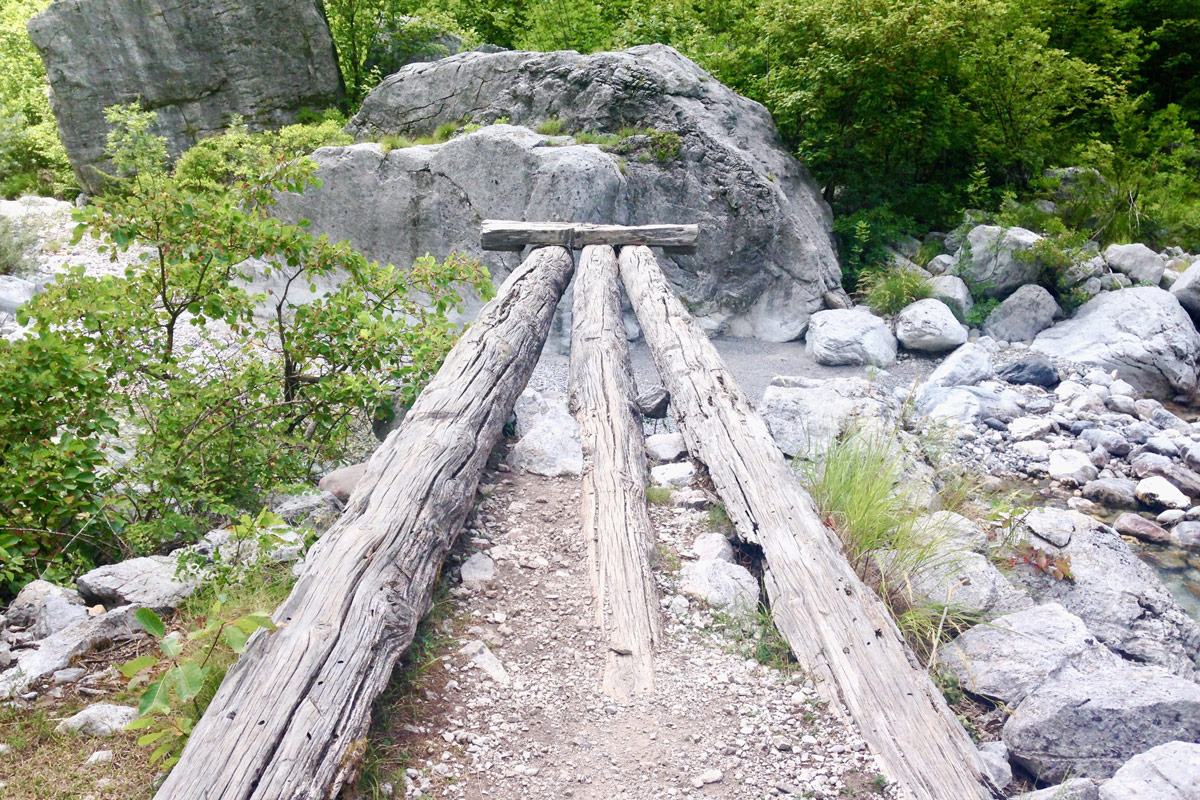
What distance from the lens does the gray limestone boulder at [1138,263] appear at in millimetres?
9227

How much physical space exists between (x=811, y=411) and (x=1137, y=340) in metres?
5.04

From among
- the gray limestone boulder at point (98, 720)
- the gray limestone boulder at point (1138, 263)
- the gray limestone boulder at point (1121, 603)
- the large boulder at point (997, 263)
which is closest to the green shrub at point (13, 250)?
the gray limestone boulder at point (98, 720)

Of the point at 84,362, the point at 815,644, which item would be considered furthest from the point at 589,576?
the point at 84,362

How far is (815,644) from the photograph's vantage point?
8.94ft

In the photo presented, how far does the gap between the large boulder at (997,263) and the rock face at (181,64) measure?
910 centimetres

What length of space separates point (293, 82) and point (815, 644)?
11093 millimetres

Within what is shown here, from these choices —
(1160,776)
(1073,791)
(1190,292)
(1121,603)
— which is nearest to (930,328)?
(1190,292)

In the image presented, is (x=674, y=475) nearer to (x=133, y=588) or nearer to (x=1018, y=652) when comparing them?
(x=1018, y=652)

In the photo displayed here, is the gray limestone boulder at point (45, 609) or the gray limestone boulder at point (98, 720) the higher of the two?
the gray limestone boulder at point (98, 720)

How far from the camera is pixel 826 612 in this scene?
110 inches

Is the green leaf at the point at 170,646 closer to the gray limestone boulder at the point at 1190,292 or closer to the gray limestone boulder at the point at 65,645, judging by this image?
the gray limestone boulder at the point at 65,645

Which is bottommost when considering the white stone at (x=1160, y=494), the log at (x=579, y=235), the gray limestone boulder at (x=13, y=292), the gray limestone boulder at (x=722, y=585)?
A: the white stone at (x=1160, y=494)

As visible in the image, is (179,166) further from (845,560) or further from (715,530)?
(845,560)

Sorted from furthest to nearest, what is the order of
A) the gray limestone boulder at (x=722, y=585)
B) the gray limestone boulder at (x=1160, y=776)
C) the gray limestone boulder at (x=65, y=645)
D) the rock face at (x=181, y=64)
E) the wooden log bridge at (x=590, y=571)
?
the rock face at (x=181, y=64) → the gray limestone boulder at (x=722, y=585) → the gray limestone boulder at (x=65, y=645) → the gray limestone boulder at (x=1160, y=776) → the wooden log bridge at (x=590, y=571)
